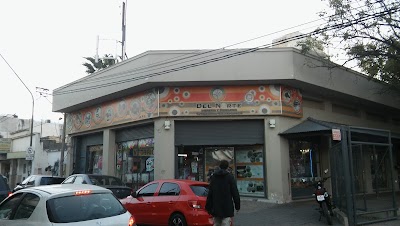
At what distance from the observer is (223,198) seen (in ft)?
24.4

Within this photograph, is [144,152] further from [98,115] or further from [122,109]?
[98,115]

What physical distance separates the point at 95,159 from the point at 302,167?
12.7m

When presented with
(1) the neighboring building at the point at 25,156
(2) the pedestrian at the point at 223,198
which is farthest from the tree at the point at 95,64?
(2) the pedestrian at the point at 223,198

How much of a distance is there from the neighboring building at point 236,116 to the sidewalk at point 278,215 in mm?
1027

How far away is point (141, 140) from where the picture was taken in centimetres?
1966

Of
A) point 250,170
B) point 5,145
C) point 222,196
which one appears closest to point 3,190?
point 222,196

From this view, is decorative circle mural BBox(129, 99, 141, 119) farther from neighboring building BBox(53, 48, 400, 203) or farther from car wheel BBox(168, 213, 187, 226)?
car wheel BBox(168, 213, 187, 226)

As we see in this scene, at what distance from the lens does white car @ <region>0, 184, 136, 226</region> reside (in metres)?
5.62

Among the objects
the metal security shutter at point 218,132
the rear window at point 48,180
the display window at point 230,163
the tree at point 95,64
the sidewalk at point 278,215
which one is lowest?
the sidewalk at point 278,215

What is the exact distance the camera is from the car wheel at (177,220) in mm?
9914

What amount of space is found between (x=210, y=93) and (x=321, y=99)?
255 inches

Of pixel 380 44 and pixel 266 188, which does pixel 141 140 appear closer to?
pixel 266 188

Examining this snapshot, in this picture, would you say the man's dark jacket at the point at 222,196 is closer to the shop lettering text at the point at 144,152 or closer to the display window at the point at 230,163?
the display window at the point at 230,163

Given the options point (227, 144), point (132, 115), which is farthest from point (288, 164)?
point (132, 115)
